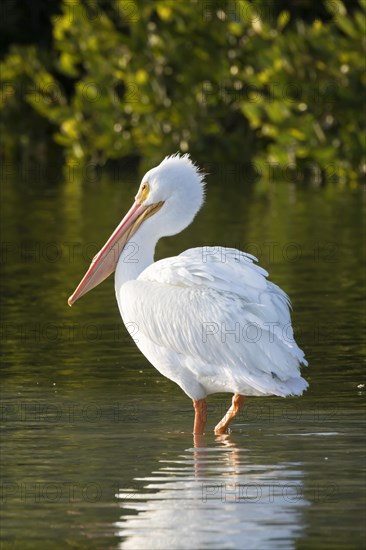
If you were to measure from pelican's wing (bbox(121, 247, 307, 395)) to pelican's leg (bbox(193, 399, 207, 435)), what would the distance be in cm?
14

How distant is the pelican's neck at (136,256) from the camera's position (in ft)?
23.1

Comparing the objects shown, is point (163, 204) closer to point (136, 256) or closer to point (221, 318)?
point (136, 256)

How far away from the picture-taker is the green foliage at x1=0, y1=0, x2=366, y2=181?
797 inches

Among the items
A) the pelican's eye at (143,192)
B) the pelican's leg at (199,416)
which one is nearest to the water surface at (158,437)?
the pelican's leg at (199,416)

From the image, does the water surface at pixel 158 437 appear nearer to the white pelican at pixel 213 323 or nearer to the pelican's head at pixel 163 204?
the white pelican at pixel 213 323

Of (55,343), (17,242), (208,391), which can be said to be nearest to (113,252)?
(208,391)

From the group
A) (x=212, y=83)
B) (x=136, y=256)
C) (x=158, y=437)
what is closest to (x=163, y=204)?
(x=136, y=256)

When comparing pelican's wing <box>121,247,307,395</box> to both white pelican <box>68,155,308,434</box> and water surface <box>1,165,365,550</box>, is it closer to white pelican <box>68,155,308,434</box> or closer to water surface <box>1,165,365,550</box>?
white pelican <box>68,155,308,434</box>

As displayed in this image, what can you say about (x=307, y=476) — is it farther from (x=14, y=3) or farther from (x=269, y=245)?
(x=14, y=3)

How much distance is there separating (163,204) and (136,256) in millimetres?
396

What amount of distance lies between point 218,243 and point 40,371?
567 cm

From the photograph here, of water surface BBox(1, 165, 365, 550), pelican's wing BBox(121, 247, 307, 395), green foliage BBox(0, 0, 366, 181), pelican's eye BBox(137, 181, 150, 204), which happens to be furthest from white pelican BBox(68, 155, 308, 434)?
green foliage BBox(0, 0, 366, 181)

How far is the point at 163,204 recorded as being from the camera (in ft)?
24.3

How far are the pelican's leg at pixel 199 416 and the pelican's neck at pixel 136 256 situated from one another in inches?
27.3
